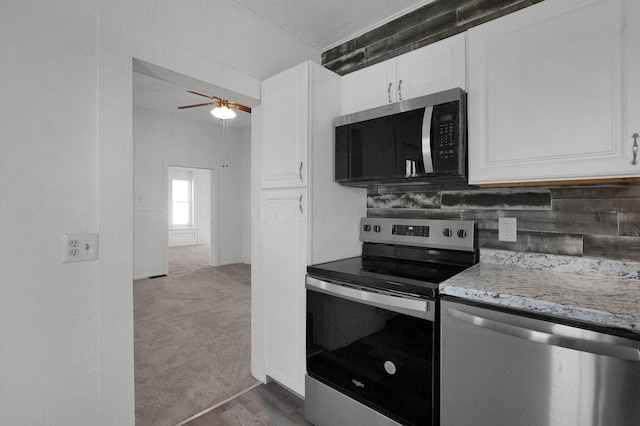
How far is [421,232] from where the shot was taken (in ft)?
6.39

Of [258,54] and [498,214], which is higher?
[258,54]

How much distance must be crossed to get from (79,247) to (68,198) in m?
0.24

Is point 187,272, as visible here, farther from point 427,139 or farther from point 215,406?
point 427,139

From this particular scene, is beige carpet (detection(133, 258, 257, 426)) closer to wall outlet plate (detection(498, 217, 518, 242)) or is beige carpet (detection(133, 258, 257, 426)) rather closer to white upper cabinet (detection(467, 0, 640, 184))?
wall outlet plate (detection(498, 217, 518, 242))

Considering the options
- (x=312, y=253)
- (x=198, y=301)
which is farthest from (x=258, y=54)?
(x=198, y=301)

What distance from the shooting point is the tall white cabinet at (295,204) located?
189 cm

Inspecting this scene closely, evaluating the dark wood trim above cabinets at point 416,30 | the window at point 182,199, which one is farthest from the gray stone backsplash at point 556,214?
the window at point 182,199

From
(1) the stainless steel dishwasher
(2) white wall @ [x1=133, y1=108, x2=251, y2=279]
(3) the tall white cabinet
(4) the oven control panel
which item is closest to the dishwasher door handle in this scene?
(1) the stainless steel dishwasher

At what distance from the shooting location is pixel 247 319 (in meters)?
3.41

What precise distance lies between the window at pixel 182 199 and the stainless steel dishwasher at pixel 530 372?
9.04 m

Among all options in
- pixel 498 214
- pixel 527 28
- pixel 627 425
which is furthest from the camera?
pixel 498 214

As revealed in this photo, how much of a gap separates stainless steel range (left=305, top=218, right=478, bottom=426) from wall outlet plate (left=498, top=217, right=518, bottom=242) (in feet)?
0.46

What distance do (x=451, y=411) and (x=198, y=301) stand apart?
355 centimetres

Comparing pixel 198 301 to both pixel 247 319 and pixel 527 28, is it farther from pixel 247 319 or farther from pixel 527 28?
pixel 527 28
